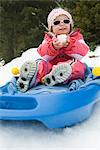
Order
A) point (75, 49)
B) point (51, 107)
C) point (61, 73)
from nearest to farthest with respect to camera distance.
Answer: point (51, 107)
point (61, 73)
point (75, 49)

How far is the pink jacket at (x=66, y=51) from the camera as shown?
→ 9.14ft

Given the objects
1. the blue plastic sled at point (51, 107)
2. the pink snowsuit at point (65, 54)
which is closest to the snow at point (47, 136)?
the blue plastic sled at point (51, 107)

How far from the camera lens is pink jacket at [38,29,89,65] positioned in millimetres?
2787

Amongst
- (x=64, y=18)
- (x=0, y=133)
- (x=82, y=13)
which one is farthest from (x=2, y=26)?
(x=0, y=133)

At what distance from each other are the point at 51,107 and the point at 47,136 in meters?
0.19

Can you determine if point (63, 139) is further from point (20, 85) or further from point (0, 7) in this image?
point (0, 7)

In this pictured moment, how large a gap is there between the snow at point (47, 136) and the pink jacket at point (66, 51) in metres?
0.51

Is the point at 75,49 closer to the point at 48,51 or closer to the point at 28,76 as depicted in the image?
the point at 48,51

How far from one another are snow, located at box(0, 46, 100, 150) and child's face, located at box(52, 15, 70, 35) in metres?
0.70

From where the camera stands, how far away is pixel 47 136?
2252mm

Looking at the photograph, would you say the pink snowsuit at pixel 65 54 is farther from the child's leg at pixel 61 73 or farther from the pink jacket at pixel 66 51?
the child's leg at pixel 61 73

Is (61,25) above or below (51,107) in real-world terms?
above

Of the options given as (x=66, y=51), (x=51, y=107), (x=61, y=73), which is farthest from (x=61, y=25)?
(x=51, y=107)

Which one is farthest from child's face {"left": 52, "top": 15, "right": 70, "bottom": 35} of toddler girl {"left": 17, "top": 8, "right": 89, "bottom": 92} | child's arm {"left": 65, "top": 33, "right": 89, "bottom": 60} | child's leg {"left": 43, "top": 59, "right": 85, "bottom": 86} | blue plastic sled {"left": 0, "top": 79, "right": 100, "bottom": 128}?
blue plastic sled {"left": 0, "top": 79, "right": 100, "bottom": 128}
